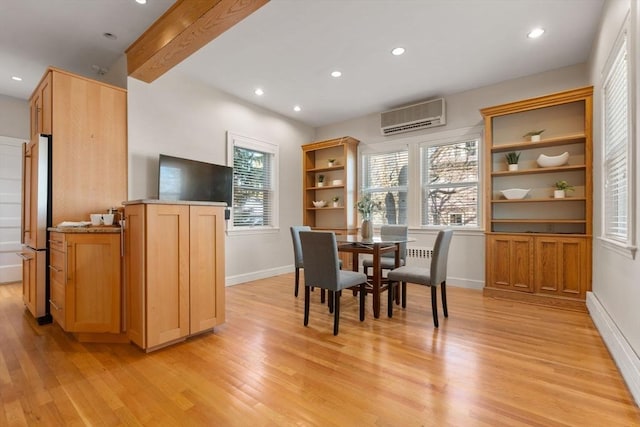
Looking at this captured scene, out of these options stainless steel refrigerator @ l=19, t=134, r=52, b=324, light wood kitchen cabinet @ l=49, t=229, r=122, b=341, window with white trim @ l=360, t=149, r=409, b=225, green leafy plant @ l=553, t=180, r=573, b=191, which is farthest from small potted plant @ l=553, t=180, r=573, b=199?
stainless steel refrigerator @ l=19, t=134, r=52, b=324

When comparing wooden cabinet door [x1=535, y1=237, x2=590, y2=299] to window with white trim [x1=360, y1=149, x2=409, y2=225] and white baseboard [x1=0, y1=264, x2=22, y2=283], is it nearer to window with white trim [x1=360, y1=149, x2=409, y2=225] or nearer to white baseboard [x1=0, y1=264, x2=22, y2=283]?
window with white trim [x1=360, y1=149, x2=409, y2=225]

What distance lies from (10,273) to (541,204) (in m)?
7.78

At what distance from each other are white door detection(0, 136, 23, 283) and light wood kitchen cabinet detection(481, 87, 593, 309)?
22.8 ft

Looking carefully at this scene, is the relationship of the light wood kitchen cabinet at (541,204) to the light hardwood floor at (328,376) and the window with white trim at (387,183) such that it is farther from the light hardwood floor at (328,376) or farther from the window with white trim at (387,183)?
the window with white trim at (387,183)

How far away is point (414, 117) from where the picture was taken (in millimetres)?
4855

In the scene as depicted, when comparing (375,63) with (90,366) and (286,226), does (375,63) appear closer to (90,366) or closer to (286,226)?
(286,226)

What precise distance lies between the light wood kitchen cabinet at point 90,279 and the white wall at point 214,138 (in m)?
1.22

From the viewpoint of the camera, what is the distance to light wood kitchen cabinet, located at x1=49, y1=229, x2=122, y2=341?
2.48 meters

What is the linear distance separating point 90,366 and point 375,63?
13.2ft

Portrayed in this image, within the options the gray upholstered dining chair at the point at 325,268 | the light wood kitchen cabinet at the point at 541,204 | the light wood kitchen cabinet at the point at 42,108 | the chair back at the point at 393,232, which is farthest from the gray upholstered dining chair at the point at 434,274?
the light wood kitchen cabinet at the point at 42,108

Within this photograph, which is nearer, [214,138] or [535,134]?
[535,134]

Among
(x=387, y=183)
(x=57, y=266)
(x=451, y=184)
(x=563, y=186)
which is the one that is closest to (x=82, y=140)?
(x=57, y=266)

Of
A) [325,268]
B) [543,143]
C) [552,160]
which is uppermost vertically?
[543,143]

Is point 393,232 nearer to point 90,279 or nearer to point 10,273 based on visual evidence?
point 90,279
